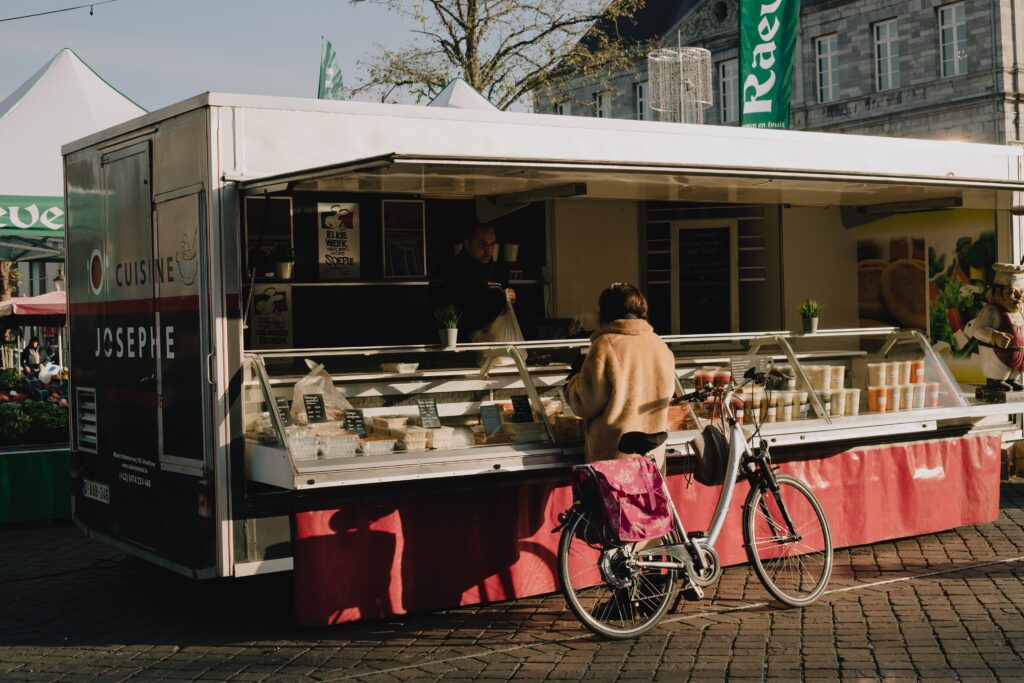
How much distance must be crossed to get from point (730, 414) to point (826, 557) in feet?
3.14

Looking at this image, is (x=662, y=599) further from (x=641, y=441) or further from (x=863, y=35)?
(x=863, y=35)

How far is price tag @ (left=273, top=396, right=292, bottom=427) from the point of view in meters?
6.16

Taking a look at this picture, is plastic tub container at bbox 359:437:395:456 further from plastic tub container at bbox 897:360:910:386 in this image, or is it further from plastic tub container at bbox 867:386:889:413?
plastic tub container at bbox 897:360:910:386

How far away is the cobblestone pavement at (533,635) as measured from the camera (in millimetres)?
5535

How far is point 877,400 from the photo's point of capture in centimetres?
801

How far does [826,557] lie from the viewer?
21.7ft

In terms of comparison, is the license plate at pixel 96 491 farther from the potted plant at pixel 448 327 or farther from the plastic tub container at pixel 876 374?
the plastic tub container at pixel 876 374

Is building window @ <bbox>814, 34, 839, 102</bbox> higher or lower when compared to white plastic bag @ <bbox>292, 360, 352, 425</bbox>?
higher

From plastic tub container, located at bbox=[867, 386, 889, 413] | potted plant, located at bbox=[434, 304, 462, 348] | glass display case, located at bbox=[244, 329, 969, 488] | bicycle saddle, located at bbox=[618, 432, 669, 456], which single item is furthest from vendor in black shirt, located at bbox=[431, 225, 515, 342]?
bicycle saddle, located at bbox=[618, 432, 669, 456]

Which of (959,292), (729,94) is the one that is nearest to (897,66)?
(729,94)

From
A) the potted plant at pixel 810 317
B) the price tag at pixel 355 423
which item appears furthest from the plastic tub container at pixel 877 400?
the price tag at pixel 355 423

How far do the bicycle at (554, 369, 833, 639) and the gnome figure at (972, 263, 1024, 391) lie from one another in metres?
2.97

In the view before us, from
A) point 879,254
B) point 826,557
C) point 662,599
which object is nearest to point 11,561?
point 662,599

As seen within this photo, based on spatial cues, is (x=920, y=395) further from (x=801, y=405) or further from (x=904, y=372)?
(x=801, y=405)
